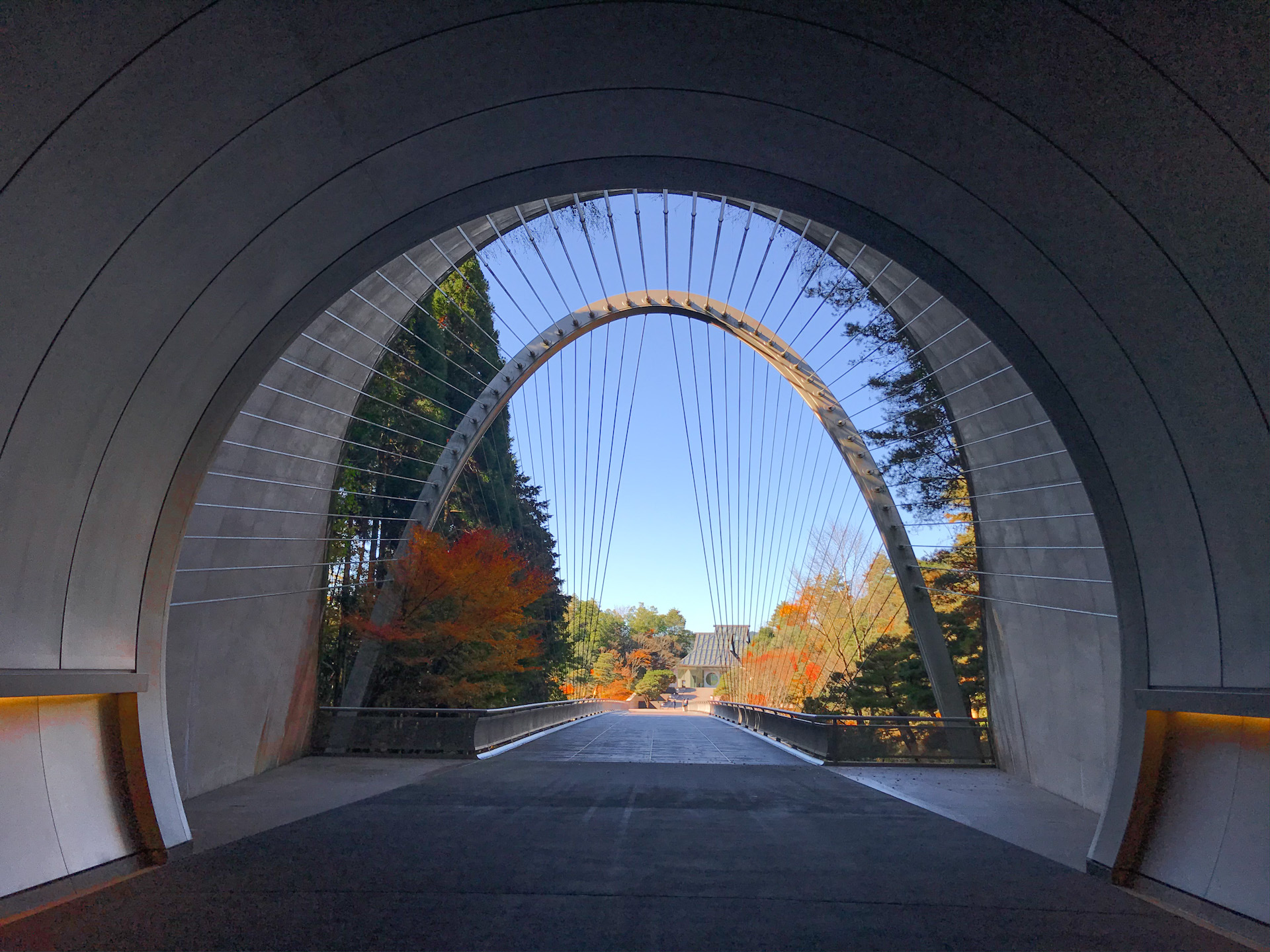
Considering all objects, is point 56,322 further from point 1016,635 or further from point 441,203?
point 1016,635

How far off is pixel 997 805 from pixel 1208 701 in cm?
544

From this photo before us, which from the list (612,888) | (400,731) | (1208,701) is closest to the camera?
(1208,701)

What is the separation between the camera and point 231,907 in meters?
5.25

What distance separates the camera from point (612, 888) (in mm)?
5770

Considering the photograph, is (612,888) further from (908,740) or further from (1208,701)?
(908,740)

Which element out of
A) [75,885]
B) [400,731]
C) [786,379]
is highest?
[786,379]

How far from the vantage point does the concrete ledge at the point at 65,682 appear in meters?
5.39

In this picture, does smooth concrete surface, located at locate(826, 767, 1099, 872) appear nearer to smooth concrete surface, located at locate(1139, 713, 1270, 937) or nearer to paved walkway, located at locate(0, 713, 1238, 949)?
paved walkway, located at locate(0, 713, 1238, 949)

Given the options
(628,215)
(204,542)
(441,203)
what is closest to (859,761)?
(628,215)

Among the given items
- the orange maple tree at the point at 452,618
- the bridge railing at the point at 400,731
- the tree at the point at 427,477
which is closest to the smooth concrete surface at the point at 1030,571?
the tree at the point at 427,477

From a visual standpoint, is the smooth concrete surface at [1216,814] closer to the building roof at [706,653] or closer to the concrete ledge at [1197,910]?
the concrete ledge at [1197,910]

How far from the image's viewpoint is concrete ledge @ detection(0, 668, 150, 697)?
5.39m

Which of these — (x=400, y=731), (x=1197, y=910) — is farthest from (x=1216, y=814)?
(x=400, y=731)

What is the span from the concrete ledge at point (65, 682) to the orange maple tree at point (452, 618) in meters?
9.32
